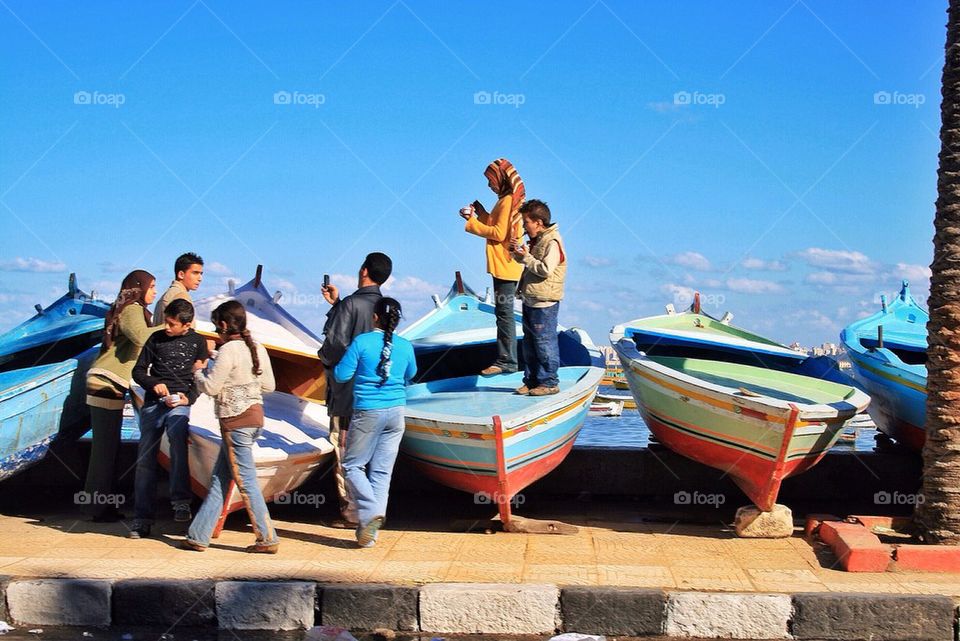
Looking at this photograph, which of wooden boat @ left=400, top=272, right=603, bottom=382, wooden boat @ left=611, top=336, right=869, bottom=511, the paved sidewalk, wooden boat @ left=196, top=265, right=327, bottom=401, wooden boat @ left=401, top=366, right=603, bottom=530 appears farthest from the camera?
wooden boat @ left=400, top=272, right=603, bottom=382

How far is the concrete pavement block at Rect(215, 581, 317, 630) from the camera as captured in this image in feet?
20.9

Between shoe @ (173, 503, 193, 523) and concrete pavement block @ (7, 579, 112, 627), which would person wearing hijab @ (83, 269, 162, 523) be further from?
concrete pavement block @ (7, 579, 112, 627)

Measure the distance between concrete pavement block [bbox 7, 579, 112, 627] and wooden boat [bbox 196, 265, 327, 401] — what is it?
12.1 feet

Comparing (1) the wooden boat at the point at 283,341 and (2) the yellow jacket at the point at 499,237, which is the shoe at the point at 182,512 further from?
(2) the yellow jacket at the point at 499,237

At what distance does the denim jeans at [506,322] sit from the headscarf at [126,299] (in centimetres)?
295

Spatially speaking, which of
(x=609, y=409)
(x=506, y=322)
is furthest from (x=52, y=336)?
(x=609, y=409)

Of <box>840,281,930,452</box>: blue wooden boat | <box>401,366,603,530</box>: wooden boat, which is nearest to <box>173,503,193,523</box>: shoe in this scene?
<box>401,366,603,530</box>: wooden boat

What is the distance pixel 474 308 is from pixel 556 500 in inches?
156

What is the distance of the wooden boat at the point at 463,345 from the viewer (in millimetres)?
10898

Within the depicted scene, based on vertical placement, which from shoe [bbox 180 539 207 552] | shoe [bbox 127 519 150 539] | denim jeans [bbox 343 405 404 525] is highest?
denim jeans [bbox 343 405 404 525]

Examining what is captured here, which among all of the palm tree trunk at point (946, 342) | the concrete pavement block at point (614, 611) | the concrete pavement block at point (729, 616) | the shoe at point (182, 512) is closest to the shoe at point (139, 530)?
the shoe at point (182, 512)

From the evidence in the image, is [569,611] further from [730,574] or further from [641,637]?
[730,574]

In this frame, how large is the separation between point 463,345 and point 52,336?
4.18 m

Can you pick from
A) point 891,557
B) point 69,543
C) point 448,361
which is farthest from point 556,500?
point 69,543
